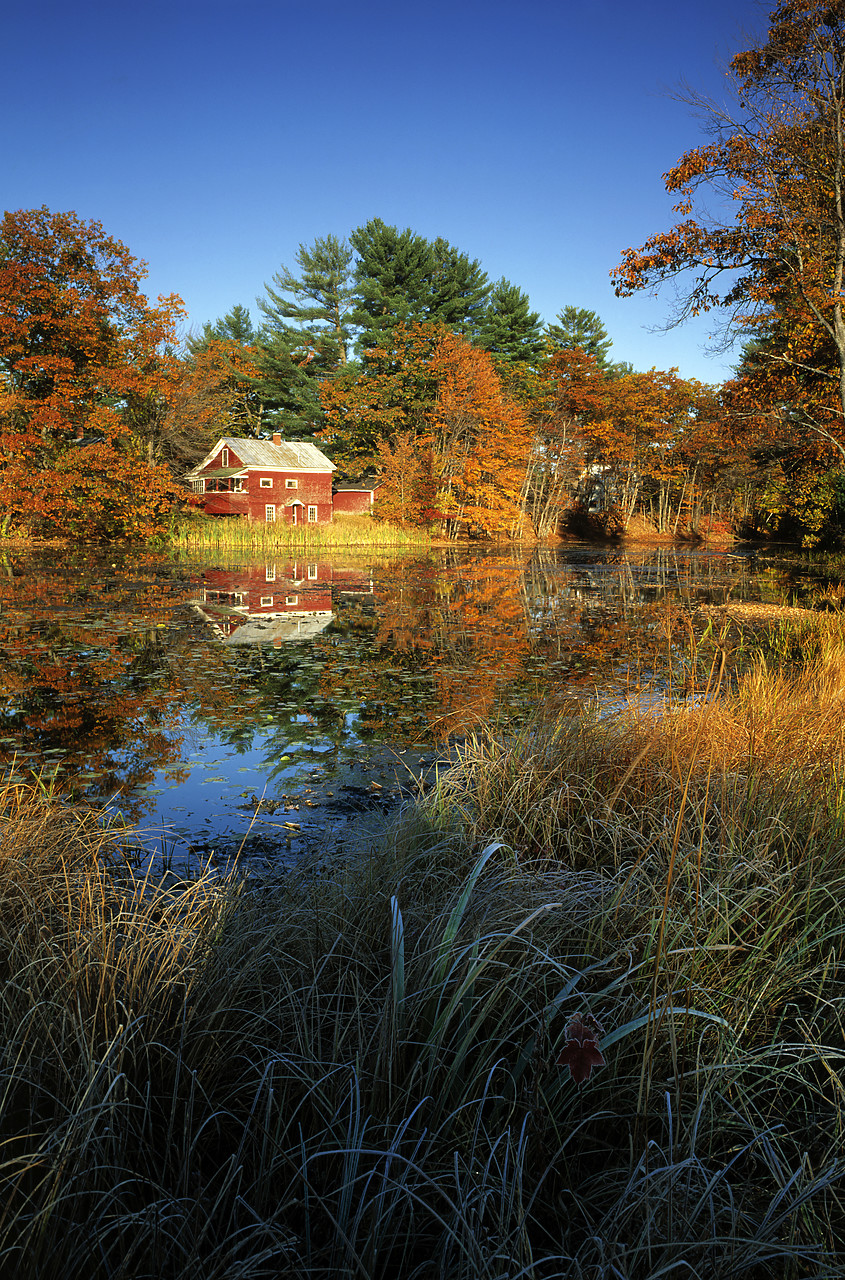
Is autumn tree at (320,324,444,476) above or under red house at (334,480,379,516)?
above

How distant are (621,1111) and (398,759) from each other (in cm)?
413

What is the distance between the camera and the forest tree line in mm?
11289

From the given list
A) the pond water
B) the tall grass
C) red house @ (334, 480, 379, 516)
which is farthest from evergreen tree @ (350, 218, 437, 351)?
the pond water

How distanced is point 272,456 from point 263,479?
134 centimetres

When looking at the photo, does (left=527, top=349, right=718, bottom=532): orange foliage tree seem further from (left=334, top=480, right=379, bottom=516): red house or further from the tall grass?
the tall grass

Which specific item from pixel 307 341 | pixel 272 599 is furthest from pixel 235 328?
pixel 272 599

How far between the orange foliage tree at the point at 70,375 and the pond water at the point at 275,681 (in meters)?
6.16

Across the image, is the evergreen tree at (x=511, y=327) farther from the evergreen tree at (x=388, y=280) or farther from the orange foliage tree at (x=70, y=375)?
the orange foliage tree at (x=70, y=375)

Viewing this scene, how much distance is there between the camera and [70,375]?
2527cm

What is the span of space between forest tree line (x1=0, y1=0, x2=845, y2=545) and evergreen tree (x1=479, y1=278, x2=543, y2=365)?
0.14 m

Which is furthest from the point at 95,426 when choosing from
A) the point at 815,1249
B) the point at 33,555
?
the point at 815,1249

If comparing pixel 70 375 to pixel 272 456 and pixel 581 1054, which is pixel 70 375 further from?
pixel 581 1054

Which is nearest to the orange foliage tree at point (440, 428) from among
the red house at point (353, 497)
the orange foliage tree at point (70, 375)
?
the red house at point (353, 497)

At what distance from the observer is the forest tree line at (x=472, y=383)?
37.0 feet
